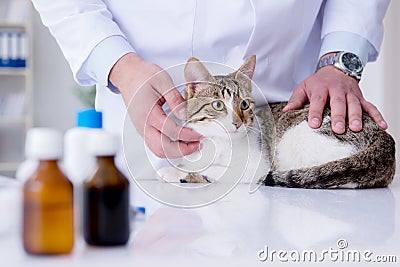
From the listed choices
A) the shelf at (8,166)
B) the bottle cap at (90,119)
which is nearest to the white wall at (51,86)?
the shelf at (8,166)

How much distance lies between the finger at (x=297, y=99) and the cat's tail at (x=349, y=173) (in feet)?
0.44

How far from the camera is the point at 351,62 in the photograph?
3.75 feet

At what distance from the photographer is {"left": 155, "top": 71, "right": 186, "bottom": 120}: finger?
80cm

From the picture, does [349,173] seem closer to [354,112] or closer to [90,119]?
[354,112]

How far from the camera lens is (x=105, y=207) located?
0.52 meters

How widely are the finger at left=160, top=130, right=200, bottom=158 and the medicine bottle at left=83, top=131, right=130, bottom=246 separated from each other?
27 cm

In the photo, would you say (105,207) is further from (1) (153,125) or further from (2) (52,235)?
(1) (153,125)

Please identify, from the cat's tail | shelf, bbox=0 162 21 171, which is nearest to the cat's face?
the cat's tail

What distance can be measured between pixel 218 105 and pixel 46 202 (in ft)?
1.34

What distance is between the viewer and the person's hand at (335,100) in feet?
3.31

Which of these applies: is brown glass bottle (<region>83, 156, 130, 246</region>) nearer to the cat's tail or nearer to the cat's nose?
the cat's nose

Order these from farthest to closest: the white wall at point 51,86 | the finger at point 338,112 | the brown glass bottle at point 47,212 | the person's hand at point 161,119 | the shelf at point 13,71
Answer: the white wall at point 51,86
the shelf at point 13,71
the finger at point 338,112
the person's hand at point 161,119
the brown glass bottle at point 47,212

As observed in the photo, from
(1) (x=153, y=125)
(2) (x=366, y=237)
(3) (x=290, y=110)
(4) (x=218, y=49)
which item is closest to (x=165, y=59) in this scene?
(4) (x=218, y=49)

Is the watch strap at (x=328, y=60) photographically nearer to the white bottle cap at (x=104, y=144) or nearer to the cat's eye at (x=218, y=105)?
the cat's eye at (x=218, y=105)
